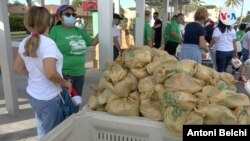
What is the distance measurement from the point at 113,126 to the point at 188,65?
0.62 meters

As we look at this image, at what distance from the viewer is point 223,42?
5.95 meters

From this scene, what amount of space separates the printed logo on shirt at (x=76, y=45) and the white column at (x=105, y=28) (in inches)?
15.6

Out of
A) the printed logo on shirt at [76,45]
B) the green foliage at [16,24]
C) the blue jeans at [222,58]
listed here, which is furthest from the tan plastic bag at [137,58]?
the green foliage at [16,24]

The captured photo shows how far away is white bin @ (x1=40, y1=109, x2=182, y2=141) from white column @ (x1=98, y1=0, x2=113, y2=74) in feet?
5.78

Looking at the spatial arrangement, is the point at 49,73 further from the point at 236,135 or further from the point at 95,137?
the point at 236,135

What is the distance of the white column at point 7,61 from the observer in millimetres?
4531

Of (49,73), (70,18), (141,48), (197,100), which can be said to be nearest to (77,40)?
(70,18)

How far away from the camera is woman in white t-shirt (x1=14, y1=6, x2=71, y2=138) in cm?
243

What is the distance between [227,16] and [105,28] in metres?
3.10

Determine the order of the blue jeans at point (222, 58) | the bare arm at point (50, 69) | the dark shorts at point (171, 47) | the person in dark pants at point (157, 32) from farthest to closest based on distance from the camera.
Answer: the person in dark pants at point (157, 32) < the dark shorts at point (171, 47) < the blue jeans at point (222, 58) < the bare arm at point (50, 69)

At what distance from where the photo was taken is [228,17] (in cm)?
587

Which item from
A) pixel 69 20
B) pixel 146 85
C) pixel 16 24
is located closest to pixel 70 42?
pixel 69 20

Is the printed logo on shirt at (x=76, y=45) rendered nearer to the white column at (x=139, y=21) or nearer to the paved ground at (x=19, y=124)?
the paved ground at (x=19, y=124)

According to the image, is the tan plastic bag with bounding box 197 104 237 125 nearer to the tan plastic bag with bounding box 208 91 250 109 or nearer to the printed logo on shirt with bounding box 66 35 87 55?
the tan plastic bag with bounding box 208 91 250 109
